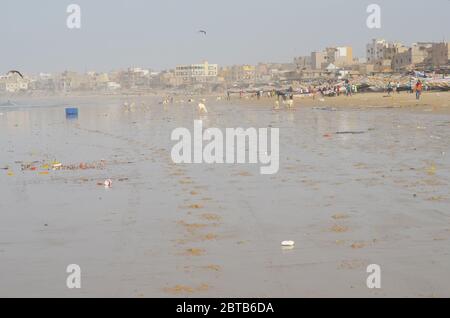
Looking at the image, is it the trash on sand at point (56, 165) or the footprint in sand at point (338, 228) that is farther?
the trash on sand at point (56, 165)

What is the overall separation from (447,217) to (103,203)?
5.64 meters

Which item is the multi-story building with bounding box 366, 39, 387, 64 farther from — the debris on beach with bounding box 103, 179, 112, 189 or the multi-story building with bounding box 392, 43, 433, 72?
the debris on beach with bounding box 103, 179, 112, 189

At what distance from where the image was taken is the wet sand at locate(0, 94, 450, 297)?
21.9ft

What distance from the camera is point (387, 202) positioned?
10.7 metres

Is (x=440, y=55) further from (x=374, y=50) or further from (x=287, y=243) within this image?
(x=287, y=243)

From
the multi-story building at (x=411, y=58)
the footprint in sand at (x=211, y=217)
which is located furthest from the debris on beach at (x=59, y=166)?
the multi-story building at (x=411, y=58)

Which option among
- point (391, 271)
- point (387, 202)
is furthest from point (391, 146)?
point (391, 271)

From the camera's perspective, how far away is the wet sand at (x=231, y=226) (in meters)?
6.69

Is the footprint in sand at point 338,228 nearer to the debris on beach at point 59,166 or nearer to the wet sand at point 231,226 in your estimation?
the wet sand at point 231,226

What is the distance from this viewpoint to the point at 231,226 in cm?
933

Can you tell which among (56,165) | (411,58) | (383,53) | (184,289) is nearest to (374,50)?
(383,53)

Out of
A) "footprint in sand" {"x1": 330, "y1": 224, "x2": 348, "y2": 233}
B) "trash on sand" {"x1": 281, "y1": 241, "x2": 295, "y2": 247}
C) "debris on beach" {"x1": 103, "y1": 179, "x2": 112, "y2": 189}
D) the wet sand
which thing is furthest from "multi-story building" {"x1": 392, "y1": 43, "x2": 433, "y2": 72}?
"trash on sand" {"x1": 281, "y1": 241, "x2": 295, "y2": 247}
